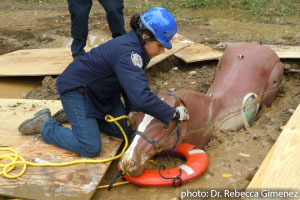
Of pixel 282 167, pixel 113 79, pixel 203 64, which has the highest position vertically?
pixel 113 79

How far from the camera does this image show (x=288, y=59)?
4.41m

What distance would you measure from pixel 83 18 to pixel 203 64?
185 centimetres

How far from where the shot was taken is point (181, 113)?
245 centimetres

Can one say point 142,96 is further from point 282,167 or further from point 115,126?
point 282,167

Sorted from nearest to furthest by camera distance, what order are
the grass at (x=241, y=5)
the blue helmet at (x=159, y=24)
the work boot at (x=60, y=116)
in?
the blue helmet at (x=159, y=24), the work boot at (x=60, y=116), the grass at (x=241, y=5)

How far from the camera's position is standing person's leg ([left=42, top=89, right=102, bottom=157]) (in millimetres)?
2674

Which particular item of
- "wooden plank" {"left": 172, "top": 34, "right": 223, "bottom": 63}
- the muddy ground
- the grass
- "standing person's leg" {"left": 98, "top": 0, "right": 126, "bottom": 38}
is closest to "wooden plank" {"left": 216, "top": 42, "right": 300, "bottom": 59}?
the muddy ground

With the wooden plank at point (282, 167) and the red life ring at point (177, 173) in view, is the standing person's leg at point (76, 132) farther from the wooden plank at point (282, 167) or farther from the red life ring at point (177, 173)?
the wooden plank at point (282, 167)

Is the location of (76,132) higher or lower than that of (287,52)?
lower

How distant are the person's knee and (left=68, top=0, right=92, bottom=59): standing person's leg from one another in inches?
80.4

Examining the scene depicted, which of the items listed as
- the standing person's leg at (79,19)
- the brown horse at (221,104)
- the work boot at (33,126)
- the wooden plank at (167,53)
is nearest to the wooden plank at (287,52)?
the brown horse at (221,104)

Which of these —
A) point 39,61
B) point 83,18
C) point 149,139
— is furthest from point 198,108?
Result: point 39,61

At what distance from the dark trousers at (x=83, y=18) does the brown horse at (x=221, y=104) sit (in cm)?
160

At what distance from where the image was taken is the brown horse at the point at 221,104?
2322 millimetres
